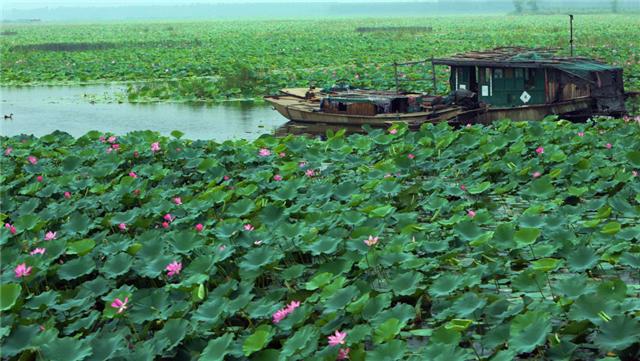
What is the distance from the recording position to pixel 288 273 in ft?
16.8

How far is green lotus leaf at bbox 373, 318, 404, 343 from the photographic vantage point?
4.16 metres

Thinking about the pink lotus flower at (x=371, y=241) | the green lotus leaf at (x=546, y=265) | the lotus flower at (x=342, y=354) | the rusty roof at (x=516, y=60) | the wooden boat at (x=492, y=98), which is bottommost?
the wooden boat at (x=492, y=98)

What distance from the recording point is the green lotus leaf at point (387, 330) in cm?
416

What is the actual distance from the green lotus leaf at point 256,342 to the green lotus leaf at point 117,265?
1.34 m

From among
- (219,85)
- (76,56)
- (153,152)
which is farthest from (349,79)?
(76,56)

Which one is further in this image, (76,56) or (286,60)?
(76,56)

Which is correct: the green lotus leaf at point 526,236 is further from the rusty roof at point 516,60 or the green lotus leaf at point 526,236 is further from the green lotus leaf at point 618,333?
the rusty roof at point 516,60

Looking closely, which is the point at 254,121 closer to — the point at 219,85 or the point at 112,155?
the point at 219,85

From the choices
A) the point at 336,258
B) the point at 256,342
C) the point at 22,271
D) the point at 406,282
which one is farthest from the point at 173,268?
the point at 406,282

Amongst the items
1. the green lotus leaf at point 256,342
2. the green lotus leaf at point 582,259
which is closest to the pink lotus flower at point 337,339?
the green lotus leaf at point 256,342

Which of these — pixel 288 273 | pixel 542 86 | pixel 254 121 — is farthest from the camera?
pixel 254 121

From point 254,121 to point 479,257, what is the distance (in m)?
12.4

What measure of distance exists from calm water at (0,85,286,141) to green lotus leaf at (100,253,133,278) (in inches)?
375

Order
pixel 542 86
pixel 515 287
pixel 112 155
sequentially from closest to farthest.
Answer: pixel 515 287 < pixel 112 155 < pixel 542 86
